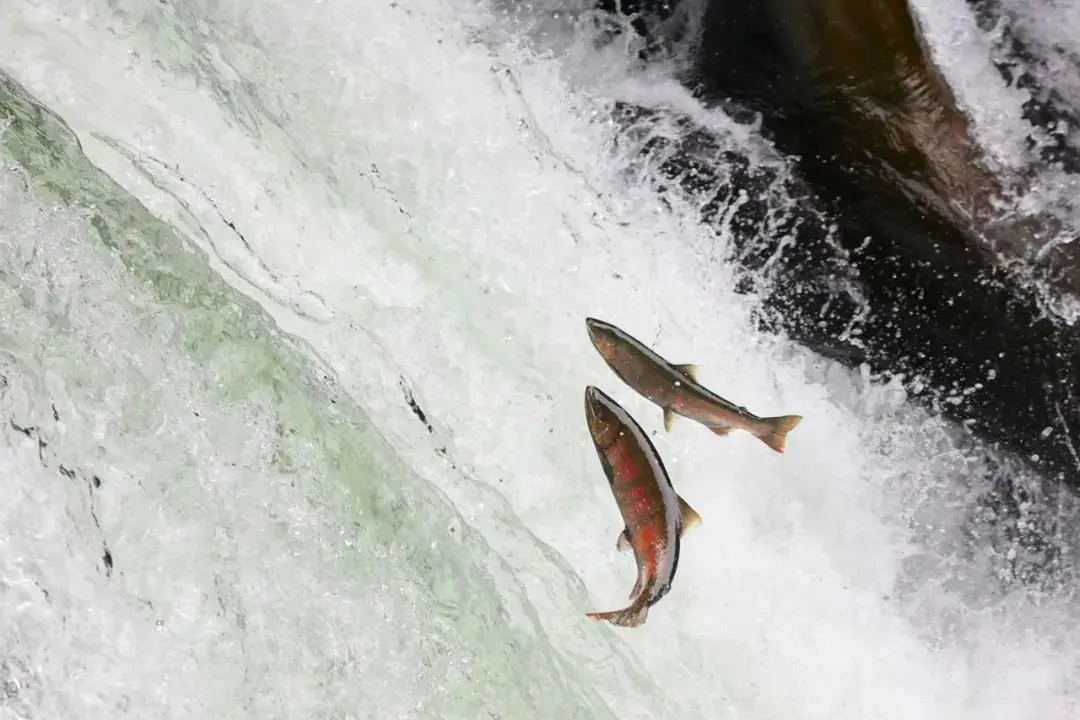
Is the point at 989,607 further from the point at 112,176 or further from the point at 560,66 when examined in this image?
the point at 112,176

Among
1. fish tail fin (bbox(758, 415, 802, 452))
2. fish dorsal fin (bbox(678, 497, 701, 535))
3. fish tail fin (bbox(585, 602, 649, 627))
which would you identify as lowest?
fish tail fin (bbox(585, 602, 649, 627))

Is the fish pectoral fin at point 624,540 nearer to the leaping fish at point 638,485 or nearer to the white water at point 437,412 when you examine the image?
the leaping fish at point 638,485

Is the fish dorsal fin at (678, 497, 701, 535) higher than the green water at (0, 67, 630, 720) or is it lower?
higher

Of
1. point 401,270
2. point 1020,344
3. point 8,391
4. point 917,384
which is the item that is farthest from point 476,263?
point 1020,344

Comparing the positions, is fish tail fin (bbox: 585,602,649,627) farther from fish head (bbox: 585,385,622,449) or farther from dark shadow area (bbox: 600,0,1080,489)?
dark shadow area (bbox: 600,0,1080,489)

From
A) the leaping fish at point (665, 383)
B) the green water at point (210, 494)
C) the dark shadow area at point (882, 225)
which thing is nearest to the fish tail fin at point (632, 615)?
the green water at point (210, 494)

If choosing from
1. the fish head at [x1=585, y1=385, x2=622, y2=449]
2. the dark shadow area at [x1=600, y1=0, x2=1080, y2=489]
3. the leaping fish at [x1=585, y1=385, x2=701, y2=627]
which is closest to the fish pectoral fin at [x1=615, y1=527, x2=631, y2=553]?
the leaping fish at [x1=585, y1=385, x2=701, y2=627]

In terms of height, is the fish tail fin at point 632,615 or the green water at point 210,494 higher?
the fish tail fin at point 632,615
